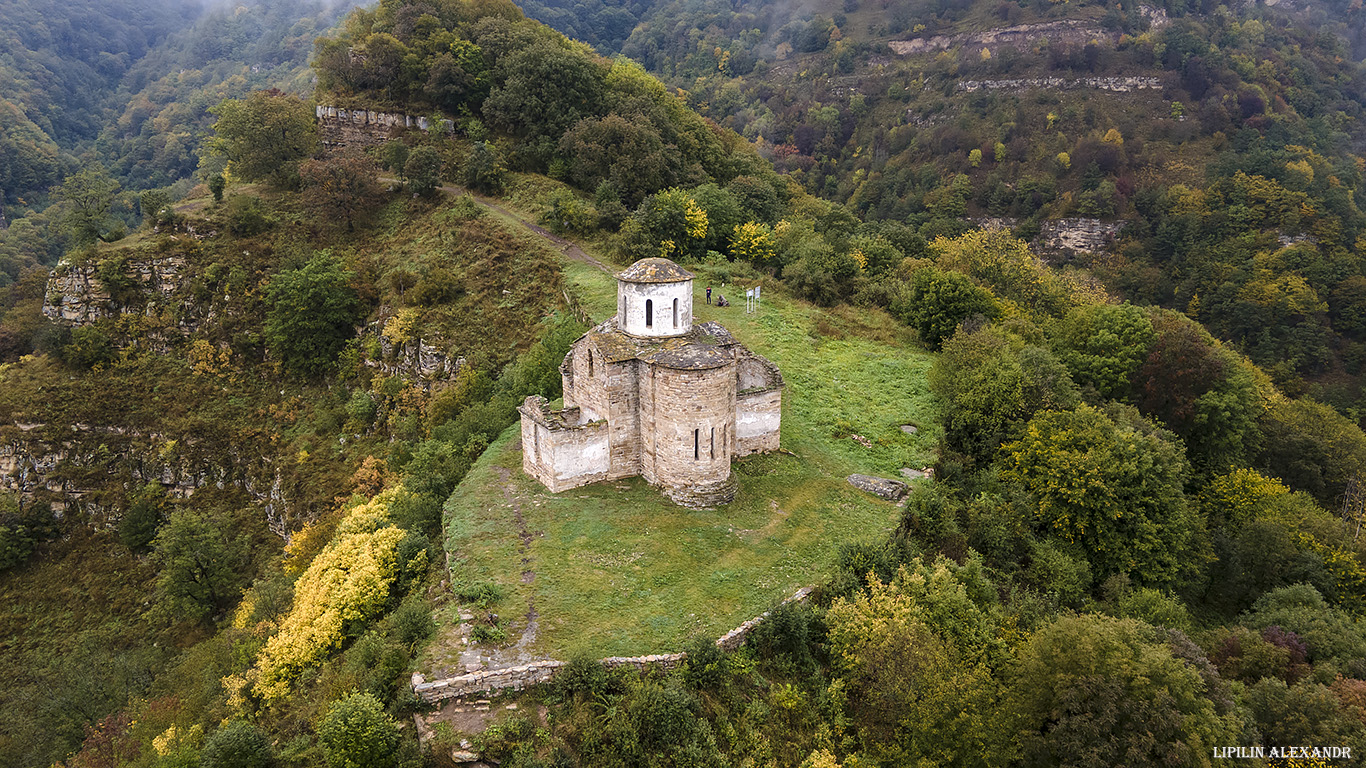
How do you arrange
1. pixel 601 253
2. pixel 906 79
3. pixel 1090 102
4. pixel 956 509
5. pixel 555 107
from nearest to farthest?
pixel 956 509 → pixel 601 253 → pixel 555 107 → pixel 1090 102 → pixel 906 79

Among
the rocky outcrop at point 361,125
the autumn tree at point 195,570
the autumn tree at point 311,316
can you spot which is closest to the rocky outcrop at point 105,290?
the autumn tree at point 311,316

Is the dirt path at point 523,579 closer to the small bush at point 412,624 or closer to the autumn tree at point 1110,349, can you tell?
the small bush at point 412,624

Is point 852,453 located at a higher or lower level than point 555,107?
A: lower

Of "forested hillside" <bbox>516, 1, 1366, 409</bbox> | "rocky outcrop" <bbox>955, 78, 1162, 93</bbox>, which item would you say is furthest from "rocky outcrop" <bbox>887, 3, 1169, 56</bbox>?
"rocky outcrop" <bbox>955, 78, 1162, 93</bbox>

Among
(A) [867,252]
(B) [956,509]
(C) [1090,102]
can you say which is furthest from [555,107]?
(C) [1090,102]

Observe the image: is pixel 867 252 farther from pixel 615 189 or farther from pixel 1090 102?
pixel 1090 102

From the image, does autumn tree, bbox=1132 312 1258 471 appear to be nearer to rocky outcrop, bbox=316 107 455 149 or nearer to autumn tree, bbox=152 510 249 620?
autumn tree, bbox=152 510 249 620
